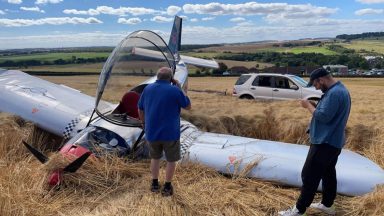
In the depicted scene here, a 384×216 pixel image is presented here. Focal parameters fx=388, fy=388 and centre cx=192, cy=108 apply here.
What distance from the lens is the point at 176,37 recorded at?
1895 cm

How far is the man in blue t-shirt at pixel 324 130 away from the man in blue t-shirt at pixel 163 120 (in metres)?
1.38

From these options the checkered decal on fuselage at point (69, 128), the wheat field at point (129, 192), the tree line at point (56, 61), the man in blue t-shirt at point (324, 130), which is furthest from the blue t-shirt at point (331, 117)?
the tree line at point (56, 61)

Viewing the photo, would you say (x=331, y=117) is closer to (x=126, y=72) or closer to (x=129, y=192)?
(x=129, y=192)

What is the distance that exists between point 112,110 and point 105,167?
5.10ft

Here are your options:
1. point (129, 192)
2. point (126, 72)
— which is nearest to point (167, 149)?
point (129, 192)

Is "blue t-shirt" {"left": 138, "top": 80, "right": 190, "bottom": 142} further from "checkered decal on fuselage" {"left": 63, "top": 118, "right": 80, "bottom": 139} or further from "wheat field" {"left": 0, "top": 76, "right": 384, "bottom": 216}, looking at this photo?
"checkered decal on fuselage" {"left": 63, "top": 118, "right": 80, "bottom": 139}

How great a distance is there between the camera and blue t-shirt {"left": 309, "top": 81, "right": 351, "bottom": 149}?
3.89 meters

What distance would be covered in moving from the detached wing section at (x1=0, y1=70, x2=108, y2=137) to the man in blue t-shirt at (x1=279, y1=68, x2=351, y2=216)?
4.32 m

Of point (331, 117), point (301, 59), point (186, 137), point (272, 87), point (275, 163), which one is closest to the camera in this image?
point (331, 117)

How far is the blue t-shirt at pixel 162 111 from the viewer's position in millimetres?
4512

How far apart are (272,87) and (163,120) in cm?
1190

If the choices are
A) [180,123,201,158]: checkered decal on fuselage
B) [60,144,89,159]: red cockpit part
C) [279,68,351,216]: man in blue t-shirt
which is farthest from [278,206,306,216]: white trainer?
[60,144,89,159]: red cockpit part

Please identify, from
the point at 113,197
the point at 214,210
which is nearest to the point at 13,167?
the point at 113,197

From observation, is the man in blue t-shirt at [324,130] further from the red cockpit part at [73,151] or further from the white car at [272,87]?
the white car at [272,87]
